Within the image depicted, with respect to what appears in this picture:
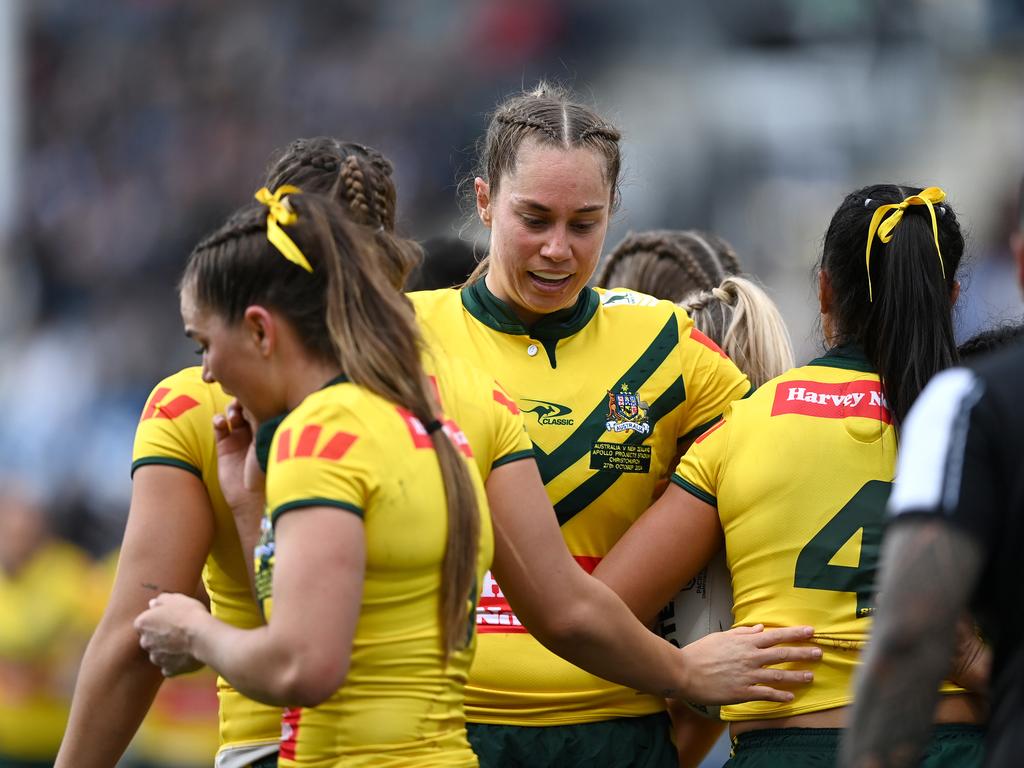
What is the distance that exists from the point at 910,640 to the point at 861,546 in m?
1.11

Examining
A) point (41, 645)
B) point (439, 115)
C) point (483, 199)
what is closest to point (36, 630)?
point (41, 645)

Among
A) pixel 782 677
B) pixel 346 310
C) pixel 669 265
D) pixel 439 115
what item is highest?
pixel 439 115

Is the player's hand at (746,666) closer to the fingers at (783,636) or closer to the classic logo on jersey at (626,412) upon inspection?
the fingers at (783,636)

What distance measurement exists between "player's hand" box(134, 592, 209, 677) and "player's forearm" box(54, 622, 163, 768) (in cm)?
32

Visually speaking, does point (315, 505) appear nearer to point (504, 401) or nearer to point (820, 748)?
point (504, 401)

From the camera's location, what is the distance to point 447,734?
2.39m

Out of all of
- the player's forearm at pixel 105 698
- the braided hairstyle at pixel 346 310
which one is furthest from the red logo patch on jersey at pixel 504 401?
the player's forearm at pixel 105 698

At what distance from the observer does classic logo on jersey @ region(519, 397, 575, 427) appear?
3.31 meters

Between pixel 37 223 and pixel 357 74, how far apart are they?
3.01 m

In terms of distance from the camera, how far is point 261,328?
2412mm

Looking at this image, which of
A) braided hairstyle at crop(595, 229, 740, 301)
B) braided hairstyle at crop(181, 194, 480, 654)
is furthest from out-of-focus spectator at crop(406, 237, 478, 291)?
braided hairstyle at crop(181, 194, 480, 654)

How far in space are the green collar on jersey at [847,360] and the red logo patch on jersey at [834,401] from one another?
0.04 meters

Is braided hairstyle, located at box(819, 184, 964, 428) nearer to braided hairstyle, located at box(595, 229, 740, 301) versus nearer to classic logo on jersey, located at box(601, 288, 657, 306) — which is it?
classic logo on jersey, located at box(601, 288, 657, 306)

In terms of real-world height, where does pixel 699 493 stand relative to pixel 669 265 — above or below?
below
